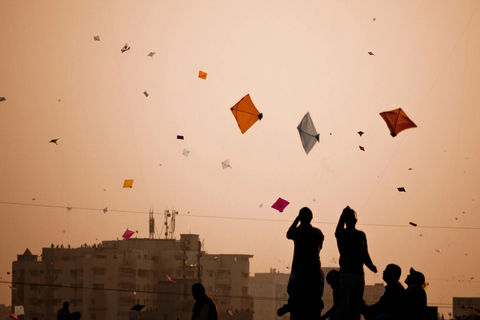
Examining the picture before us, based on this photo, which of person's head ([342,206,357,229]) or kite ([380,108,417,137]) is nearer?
person's head ([342,206,357,229])

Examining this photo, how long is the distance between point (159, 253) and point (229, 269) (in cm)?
861

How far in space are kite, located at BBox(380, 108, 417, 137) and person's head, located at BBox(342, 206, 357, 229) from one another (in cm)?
1853

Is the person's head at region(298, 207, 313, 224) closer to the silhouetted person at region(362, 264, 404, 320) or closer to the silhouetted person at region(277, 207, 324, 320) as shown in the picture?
the silhouetted person at region(277, 207, 324, 320)

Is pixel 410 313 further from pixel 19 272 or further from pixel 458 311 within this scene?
pixel 19 272

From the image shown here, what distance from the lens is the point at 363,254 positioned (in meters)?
Answer: 15.2

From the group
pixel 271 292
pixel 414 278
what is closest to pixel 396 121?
pixel 414 278

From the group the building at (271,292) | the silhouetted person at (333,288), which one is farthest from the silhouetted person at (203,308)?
the building at (271,292)

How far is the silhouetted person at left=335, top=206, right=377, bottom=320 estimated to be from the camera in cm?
1512

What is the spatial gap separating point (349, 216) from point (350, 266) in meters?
0.75

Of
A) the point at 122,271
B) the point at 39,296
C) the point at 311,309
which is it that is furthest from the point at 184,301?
the point at 311,309

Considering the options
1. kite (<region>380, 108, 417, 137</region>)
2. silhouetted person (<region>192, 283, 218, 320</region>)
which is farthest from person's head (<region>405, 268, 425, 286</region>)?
kite (<region>380, 108, 417, 137</region>)

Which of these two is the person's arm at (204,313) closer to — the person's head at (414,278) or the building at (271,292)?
the person's head at (414,278)

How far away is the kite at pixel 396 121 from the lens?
1324 inches

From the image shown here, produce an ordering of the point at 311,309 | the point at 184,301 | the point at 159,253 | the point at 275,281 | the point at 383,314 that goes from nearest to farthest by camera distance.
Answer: the point at 383,314
the point at 311,309
the point at 184,301
the point at 159,253
the point at 275,281
